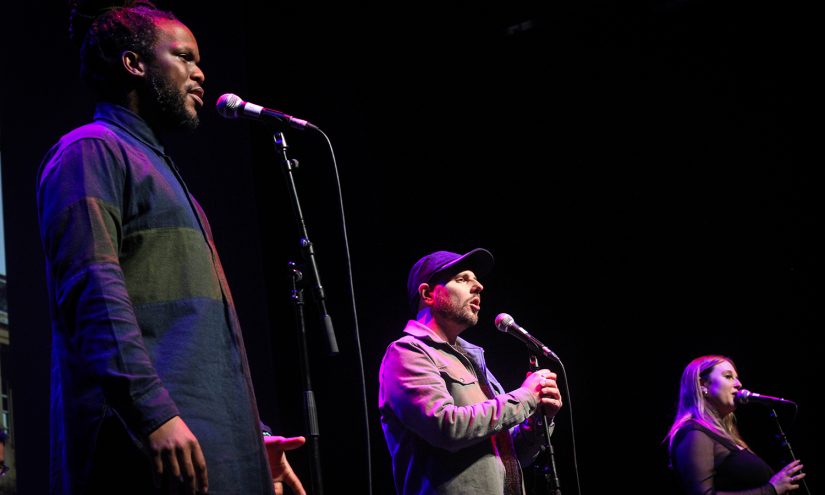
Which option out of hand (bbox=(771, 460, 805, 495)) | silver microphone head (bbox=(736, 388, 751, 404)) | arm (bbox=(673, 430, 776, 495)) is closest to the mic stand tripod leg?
arm (bbox=(673, 430, 776, 495))

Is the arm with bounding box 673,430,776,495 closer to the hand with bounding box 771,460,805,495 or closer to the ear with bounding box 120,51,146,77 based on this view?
the hand with bounding box 771,460,805,495

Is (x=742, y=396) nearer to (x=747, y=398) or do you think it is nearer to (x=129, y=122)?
(x=747, y=398)

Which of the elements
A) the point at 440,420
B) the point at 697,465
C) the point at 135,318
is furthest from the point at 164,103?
the point at 697,465

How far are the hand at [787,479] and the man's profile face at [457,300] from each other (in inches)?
107

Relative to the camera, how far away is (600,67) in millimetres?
6203

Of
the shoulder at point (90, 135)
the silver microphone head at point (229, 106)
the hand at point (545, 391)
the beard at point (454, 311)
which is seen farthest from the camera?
Result: the beard at point (454, 311)

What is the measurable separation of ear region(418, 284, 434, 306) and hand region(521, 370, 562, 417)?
0.70 meters

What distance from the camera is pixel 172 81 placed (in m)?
2.07

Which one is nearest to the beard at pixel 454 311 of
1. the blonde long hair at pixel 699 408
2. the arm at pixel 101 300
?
the arm at pixel 101 300

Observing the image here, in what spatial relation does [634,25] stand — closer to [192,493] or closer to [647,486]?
[647,486]

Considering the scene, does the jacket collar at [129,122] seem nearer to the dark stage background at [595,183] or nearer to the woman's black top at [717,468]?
the dark stage background at [595,183]

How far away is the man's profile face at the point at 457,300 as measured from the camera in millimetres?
3744

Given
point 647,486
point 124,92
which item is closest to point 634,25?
point 647,486

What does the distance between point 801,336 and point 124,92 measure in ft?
20.2
